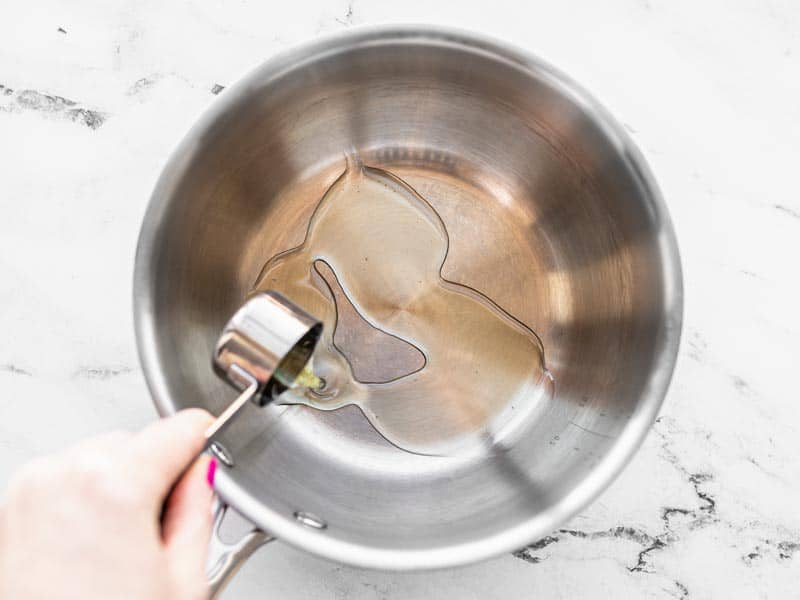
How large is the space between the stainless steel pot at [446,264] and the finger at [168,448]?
→ 0.08m

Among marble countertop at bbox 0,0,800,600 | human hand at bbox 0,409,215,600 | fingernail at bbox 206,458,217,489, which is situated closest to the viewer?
human hand at bbox 0,409,215,600

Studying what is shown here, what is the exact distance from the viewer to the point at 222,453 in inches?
26.2

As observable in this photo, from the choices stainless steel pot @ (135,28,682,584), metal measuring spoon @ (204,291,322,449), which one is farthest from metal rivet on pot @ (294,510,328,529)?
metal measuring spoon @ (204,291,322,449)

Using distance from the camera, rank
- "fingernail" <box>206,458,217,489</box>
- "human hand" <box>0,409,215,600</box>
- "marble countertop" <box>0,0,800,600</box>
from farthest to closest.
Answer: "marble countertop" <box>0,0,800,600</box>, "fingernail" <box>206,458,217,489</box>, "human hand" <box>0,409,215,600</box>

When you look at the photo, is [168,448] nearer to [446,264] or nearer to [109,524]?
[109,524]

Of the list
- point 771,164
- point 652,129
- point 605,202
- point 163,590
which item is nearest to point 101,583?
point 163,590

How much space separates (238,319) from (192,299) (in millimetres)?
106

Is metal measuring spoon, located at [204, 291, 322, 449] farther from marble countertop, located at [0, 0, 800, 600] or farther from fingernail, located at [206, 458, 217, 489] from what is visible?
marble countertop, located at [0, 0, 800, 600]

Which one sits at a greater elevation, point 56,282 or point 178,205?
point 178,205

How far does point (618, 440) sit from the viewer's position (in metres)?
0.68

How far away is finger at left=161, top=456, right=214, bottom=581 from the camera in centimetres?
53

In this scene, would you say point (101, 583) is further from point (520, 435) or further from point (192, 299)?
point (520, 435)

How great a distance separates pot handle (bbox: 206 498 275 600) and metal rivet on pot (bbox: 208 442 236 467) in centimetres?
5

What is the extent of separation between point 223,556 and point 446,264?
1.64 ft
